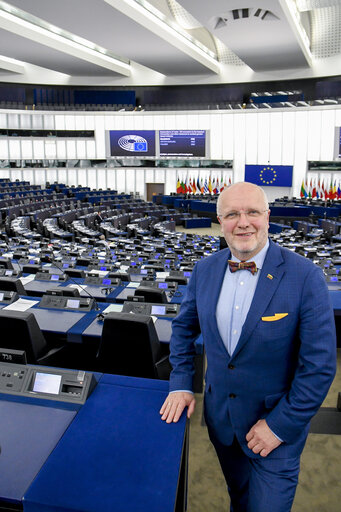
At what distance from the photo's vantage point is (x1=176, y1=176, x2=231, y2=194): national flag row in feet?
86.2

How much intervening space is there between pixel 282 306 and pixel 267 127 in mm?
25238

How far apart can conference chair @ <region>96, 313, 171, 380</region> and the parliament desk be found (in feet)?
2.59

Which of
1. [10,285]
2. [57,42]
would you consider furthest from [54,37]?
[10,285]

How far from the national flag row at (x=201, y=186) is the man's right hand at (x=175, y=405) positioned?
25075 mm

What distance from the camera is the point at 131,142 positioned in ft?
85.4

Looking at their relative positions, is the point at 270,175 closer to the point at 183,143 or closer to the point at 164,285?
the point at 183,143

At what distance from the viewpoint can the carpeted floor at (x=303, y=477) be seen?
2.30m

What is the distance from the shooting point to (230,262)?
5.34 ft

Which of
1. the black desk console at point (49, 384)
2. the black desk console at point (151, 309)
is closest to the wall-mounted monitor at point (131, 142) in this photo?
the black desk console at point (151, 309)

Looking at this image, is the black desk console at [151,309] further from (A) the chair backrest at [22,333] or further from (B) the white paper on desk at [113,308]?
(A) the chair backrest at [22,333]

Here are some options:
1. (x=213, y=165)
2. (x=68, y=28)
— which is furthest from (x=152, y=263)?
(x=213, y=165)

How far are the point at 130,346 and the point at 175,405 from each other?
3.53 feet

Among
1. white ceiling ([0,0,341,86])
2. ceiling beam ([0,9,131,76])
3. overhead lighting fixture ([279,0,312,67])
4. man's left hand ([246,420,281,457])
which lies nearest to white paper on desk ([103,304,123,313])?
man's left hand ([246,420,281,457])

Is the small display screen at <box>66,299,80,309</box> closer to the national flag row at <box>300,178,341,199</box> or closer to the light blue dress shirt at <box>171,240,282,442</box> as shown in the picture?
the light blue dress shirt at <box>171,240,282,442</box>
